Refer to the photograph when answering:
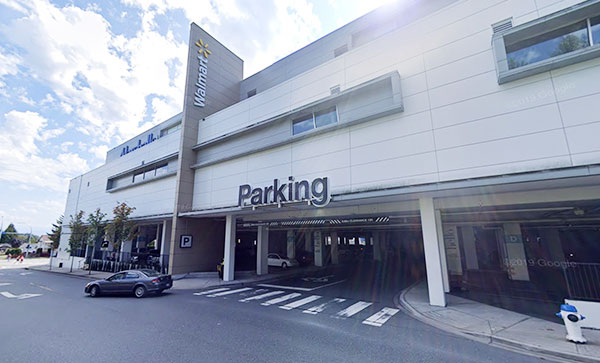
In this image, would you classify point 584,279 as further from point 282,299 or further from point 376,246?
point 376,246

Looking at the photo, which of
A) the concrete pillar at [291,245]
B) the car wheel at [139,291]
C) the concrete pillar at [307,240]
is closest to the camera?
the car wheel at [139,291]

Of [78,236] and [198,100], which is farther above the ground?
[198,100]

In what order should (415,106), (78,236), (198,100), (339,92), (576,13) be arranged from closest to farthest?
1. (576,13)
2. (415,106)
3. (339,92)
4. (198,100)
5. (78,236)

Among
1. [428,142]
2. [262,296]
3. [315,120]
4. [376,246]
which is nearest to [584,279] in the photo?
[428,142]

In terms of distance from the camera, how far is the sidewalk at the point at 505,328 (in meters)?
6.22

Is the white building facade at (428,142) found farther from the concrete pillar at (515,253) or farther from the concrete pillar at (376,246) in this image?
the concrete pillar at (376,246)

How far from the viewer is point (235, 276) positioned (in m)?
20.3

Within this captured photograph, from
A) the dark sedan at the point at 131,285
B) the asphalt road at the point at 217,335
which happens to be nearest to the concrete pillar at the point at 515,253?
the asphalt road at the point at 217,335

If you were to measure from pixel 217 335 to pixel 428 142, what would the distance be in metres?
10.5

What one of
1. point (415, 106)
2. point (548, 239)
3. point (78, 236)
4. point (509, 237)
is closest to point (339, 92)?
point (415, 106)

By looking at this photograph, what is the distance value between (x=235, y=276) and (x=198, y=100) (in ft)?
49.3

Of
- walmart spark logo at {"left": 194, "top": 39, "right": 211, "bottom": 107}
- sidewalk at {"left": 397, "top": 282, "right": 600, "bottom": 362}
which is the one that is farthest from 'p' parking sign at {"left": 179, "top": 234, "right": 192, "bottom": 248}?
sidewalk at {"left": 397, "top": 282, "right": 600, "bottom": 362}

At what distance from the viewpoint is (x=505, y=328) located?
7.83 meters

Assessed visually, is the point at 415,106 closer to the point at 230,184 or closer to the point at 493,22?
the point at 493,22
